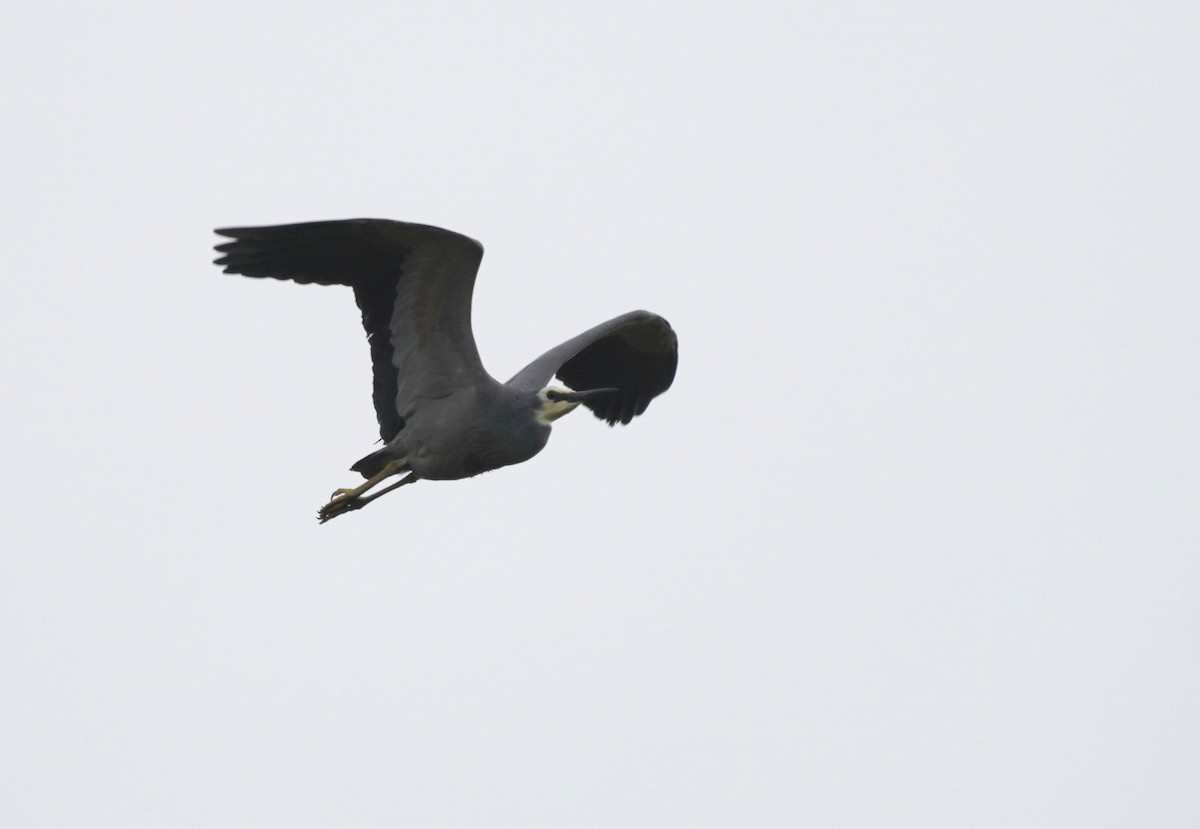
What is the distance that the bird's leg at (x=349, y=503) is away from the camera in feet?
40.1

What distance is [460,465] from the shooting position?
12.0 m

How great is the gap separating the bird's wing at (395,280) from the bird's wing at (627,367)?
207 cm

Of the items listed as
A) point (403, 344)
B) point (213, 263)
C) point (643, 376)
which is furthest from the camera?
point (643, 376)

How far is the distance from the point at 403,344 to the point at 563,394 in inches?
46.8

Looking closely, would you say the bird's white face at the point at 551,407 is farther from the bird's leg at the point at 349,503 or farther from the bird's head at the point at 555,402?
the bird's leg at the point at 349,503

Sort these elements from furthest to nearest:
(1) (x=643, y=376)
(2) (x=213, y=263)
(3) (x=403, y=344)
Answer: (1) (x=643, y=376) → (3) (x=403, y=344) → (2) (x=213, y=263)

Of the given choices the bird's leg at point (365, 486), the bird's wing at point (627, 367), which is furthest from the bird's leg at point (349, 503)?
the bird's wing at point (627, 367)

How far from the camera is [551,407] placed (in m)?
12.3

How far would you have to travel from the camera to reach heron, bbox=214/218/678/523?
36.8 ft

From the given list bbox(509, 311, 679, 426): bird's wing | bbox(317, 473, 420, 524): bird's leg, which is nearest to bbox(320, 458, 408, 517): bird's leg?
bbox(317, 473, 420, 524): bird's leg

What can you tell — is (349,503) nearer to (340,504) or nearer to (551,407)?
(340,504)

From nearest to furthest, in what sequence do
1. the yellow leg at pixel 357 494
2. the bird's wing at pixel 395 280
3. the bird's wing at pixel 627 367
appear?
the bird's wing at pixel 395 280
the yellow leg at pixel 357 494
the bird's wing at pixel 627 367

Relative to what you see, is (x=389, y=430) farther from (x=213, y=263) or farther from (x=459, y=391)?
(x=213, y=263)

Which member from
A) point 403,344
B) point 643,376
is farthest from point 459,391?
point 643,376
